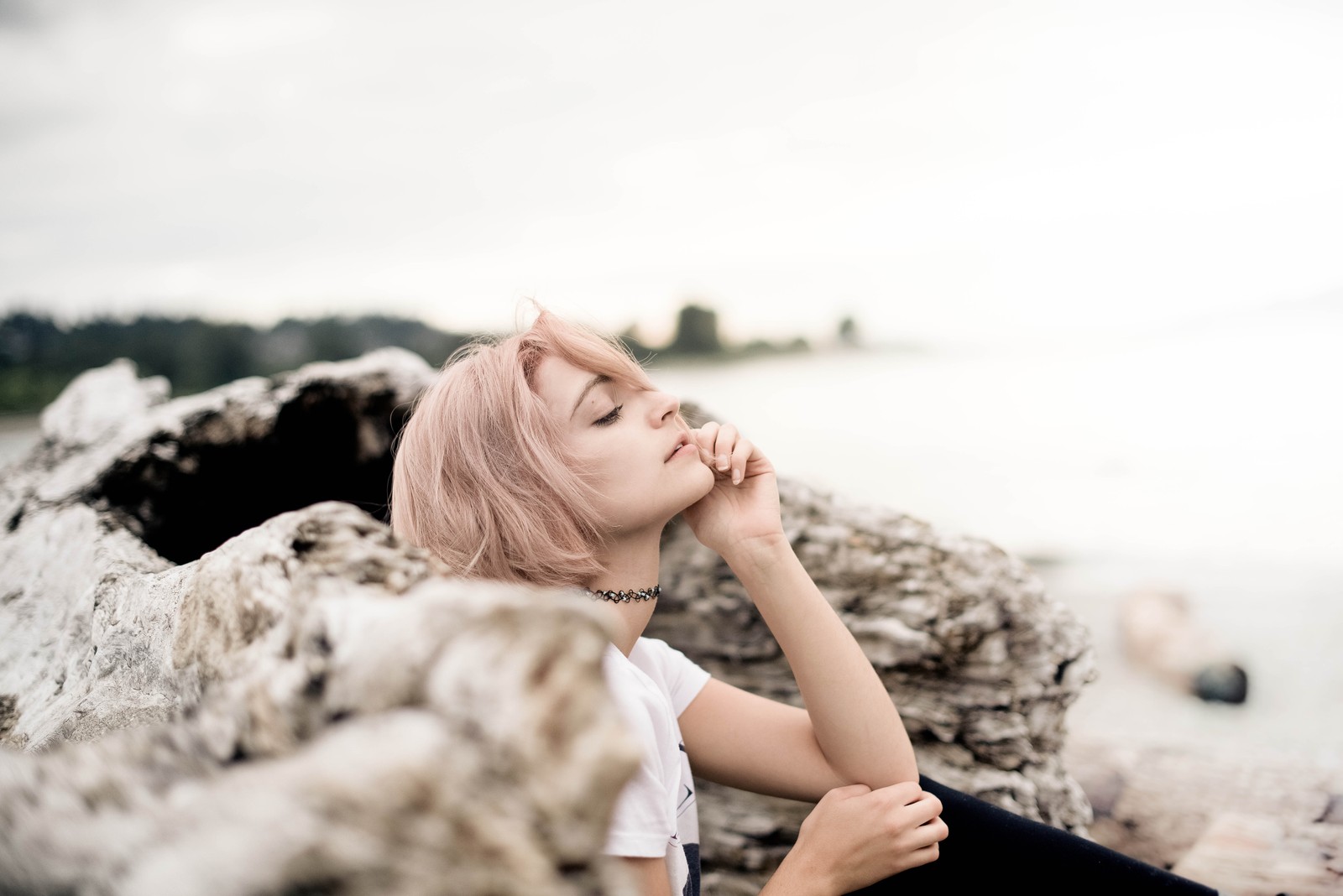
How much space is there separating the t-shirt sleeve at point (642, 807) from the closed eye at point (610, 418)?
0.51m

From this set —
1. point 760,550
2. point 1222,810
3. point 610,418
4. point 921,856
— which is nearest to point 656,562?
point 760,550

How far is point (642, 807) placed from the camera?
1.26 meters

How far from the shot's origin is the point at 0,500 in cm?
241

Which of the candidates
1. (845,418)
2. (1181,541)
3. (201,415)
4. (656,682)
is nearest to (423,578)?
(656,682)

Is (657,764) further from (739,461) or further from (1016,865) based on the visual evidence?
(1016,865)

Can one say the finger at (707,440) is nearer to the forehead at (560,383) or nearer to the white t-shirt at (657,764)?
the forehead at (560,383)

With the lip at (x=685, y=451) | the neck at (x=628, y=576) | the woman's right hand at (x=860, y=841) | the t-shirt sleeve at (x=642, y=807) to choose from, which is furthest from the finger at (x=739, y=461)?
the woman's right hand at (x=860, y=841)

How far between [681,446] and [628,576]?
0.29 meters

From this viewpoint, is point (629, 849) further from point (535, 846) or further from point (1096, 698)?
point (1096, 698)

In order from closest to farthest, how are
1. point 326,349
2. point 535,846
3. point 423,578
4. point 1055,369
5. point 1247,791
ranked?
point 535,846
point 423,578
point 1247,791
point 326,349
point 1055,369

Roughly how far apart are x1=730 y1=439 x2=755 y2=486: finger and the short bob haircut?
0.33m

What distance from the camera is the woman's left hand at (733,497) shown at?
5.53 ft

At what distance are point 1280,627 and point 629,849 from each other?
380 cm

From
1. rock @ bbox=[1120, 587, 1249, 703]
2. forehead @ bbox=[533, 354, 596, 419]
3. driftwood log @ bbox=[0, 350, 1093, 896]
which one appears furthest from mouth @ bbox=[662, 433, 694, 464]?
rock @ bbox=[1120, 587, 1249, 703]
